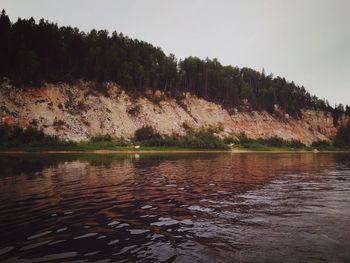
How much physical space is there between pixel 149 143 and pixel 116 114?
17704 millimetres

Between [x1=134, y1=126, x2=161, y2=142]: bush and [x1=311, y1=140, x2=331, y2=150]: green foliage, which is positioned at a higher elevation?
[x1=134, y1=126, x2=161, y2=142]: bush

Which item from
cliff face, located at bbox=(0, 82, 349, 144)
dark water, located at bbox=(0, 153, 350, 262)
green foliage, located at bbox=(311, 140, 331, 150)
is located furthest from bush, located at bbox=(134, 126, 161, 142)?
green foliage, located at bbox=(311, 140, 331, 150)

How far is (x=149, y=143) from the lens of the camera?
343ft

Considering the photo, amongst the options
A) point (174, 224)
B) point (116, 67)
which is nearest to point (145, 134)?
point (116, 67)

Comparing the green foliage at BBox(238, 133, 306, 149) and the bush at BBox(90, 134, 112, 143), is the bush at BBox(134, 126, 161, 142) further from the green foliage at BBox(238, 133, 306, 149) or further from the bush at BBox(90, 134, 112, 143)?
the green foliage at BBox(238, 133, 306, 149)

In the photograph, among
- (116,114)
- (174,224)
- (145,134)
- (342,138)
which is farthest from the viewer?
(342,138)

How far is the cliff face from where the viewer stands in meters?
93.8

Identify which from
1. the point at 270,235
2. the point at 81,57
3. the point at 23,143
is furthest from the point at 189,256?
the point at 81,57

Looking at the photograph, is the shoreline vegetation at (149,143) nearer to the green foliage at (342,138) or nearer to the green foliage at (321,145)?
the green foliage at (321,145)

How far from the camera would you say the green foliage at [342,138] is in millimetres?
167625

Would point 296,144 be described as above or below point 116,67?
below

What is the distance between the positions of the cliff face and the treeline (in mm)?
6148

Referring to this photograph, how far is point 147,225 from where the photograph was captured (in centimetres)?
1328

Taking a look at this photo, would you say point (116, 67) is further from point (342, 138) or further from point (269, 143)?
point (342, 138)
